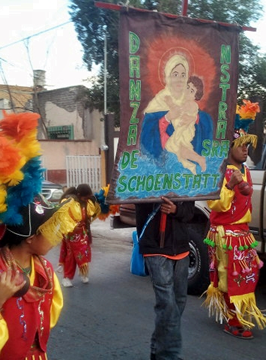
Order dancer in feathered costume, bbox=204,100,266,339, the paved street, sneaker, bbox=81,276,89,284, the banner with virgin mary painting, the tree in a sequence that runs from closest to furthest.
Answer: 1. the banner with virgin mary painting
2. the paved street
3. dancer in feathered costume, bbox=204,100,266,339
4. sneaker, bbox=81,276,89,284
5. the tree

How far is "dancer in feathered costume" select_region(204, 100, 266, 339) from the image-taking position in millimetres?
4102

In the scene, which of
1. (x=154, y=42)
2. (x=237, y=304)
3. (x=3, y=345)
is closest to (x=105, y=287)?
(x=237, y=304)

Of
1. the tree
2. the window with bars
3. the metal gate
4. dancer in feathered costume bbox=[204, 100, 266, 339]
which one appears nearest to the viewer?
dancer in feathered costume bbox=[204, 100, 266, 339]

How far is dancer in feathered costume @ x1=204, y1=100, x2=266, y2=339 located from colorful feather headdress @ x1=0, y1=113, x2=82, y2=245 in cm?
216

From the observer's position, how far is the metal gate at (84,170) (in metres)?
15.8

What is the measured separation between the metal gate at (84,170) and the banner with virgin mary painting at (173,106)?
488 inches

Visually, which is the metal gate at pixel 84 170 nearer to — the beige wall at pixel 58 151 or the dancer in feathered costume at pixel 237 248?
the beige wall at pixel 58 151

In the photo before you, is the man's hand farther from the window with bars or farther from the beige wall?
the window with bars

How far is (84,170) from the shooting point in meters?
16.0

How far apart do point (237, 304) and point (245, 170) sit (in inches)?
46.6

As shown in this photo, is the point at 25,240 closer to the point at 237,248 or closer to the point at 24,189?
the point at 24,189

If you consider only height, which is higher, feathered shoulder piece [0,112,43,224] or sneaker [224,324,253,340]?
feathered shoulder piece [0,112,43,224]

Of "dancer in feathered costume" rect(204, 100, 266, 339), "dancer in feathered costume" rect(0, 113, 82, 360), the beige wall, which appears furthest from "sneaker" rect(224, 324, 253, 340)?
the beige wall

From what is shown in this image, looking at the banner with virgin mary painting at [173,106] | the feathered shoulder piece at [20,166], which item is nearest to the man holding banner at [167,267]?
the banner with virgin mary painting at [173,106]
